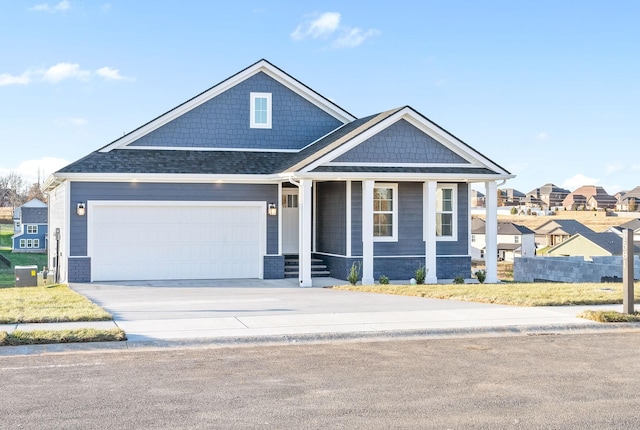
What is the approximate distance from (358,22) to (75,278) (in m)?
11.9

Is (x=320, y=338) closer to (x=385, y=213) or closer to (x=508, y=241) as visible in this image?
(x=385, y=213)

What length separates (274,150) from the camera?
24.9m

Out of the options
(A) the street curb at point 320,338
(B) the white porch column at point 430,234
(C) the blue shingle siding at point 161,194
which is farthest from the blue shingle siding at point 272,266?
(A) the street curb at point 320,338

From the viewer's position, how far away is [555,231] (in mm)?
94188

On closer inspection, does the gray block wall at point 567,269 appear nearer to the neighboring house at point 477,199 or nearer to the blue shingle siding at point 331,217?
the blue shingle siding at point 331,217

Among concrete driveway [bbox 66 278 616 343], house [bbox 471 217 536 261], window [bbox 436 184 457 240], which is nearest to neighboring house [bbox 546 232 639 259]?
house [bbox 471 217 536 261]

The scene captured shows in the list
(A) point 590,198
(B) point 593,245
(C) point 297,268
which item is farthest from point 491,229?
(A) point 590,198

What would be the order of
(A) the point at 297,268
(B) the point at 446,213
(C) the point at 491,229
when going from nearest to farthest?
1. (C) the point at 491,229
2. (B) the point at 446,213
3. (A) the point at 297,268

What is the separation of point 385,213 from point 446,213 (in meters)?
2.06

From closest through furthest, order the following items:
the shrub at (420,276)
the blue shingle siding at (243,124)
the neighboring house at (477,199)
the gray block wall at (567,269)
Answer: the shrub at (420,276) < the blue shingle siding at (243,124) < the gray block wall at (567,269) < the neighboring house at (477,199)

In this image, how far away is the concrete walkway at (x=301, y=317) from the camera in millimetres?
12031

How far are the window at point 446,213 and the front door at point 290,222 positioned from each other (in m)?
4.49

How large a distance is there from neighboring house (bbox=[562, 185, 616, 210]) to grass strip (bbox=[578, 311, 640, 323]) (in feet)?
500

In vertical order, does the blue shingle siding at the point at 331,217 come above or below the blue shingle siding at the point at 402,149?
below
